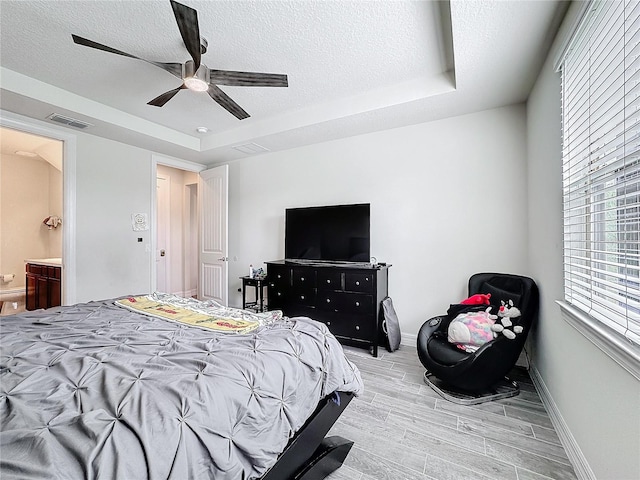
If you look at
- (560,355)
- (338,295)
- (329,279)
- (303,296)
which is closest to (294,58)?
(329,279)

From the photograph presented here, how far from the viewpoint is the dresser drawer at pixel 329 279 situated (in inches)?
124

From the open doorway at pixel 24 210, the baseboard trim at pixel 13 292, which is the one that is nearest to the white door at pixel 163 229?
the open doorway at pixel 24 210

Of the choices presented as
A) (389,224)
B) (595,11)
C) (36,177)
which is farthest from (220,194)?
(595,11)

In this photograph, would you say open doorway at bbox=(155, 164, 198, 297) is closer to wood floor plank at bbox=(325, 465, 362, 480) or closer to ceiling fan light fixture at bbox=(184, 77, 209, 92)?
ceiling fan light fixture at bbox=(184, 77, 209, 92)

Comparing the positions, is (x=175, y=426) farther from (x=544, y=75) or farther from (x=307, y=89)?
(x=544, y=75)

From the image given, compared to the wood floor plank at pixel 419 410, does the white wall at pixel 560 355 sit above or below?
above

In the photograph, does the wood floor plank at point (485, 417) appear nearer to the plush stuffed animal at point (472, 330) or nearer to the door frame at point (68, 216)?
the plush stuffed animal at point (472, 330)

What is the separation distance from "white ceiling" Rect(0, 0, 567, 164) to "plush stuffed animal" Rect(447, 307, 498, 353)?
1.94 metres

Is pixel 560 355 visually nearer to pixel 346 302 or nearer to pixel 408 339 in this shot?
pixel 408 339

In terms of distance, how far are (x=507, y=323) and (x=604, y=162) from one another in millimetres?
1275

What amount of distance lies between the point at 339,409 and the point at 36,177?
6390mm

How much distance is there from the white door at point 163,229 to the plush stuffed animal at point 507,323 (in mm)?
5569

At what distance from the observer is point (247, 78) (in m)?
2.09

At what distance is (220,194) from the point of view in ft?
14.2
